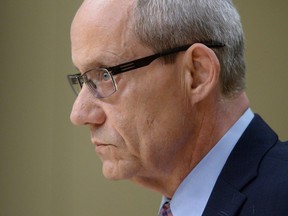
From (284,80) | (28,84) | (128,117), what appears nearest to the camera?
(128,117)

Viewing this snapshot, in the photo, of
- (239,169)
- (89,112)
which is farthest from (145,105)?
(239,169)

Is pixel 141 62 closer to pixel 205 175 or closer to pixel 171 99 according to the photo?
pixel 171 99

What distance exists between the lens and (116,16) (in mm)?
1106

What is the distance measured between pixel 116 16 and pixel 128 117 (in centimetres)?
23

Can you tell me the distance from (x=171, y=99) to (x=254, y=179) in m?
0.25

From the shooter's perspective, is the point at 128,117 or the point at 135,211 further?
the point at 135,211

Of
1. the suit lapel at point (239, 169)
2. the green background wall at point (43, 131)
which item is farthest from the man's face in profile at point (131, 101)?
the green background wall at point (43, 131)

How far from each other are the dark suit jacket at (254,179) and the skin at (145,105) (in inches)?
2.6

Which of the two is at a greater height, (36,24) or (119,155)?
(36,24)

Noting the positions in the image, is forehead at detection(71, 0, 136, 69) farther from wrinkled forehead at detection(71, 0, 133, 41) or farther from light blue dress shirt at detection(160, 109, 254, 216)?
light blue dress shirt at detection(160, 109, 254, 216)

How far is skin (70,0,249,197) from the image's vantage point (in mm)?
1101

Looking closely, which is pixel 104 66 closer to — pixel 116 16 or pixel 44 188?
pixel 116 16

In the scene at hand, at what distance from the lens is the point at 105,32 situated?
110 cm

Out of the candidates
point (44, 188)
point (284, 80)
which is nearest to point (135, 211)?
point (44, 188)
